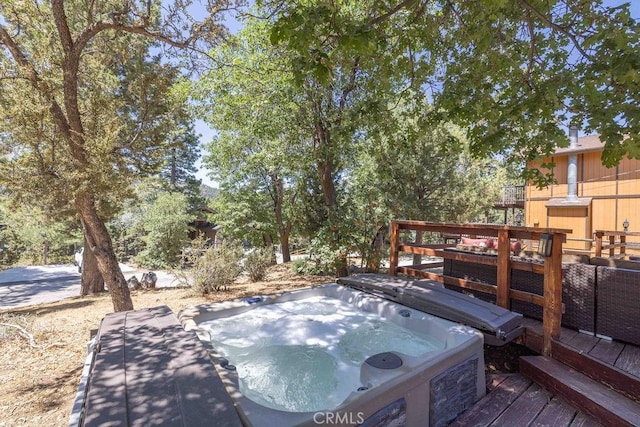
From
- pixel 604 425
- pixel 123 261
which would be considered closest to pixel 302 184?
pixel 604 425

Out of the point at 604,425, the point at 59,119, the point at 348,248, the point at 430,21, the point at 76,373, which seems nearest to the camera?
the point at 604,425

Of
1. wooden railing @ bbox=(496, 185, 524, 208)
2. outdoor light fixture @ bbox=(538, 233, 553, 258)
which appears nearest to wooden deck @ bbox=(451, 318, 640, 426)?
outdoor light fixture @ bbox=(538, 233, 553, 258)

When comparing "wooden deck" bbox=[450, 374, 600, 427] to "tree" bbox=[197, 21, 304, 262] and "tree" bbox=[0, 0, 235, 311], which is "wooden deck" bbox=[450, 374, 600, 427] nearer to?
"tree" bbox=[0, 0, 235, 311]

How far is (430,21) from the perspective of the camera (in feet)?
12.2

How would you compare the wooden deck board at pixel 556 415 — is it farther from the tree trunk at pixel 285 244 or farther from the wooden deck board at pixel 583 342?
the tree trunk at pixel 285 244

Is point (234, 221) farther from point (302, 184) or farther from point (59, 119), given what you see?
point (59, 119)

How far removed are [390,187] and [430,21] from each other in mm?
5425

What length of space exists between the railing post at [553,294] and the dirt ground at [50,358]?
1.90ft

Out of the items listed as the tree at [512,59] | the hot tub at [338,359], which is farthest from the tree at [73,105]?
the hot tub at [338,359]

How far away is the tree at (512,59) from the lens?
2656 millimetres
